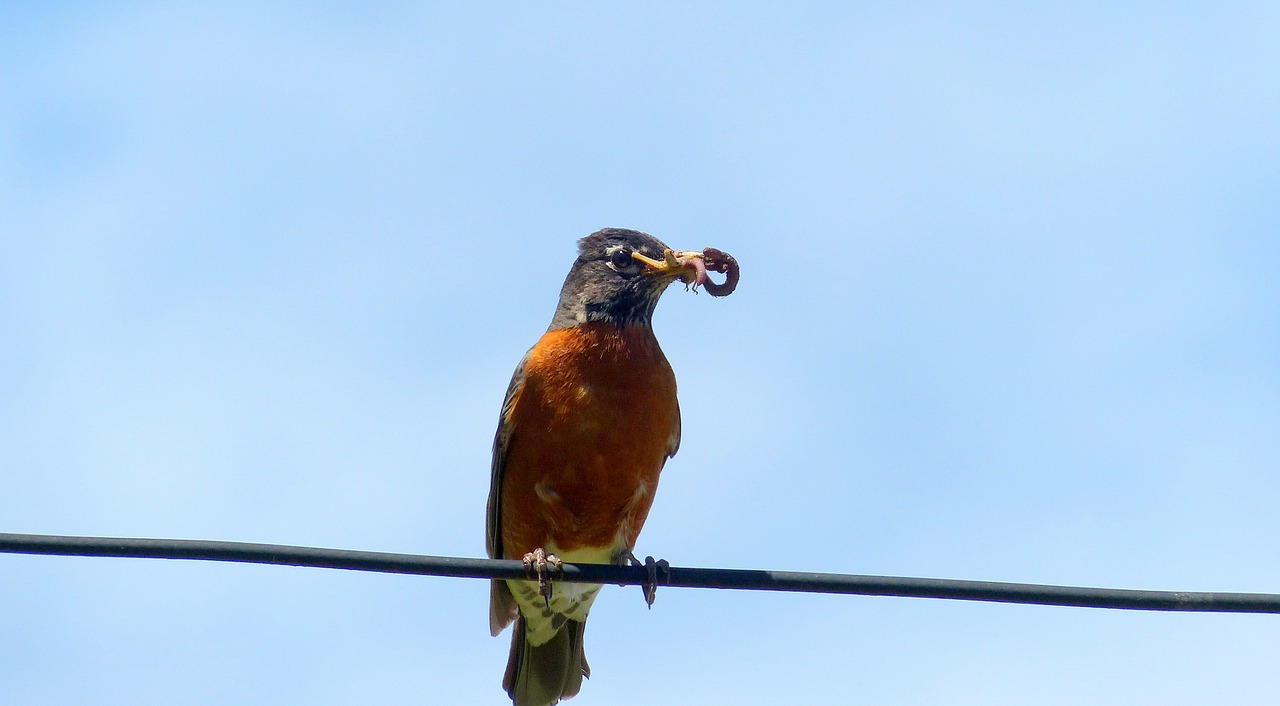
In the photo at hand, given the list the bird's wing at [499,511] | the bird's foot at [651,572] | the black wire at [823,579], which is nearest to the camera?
the black wire at [823,579]

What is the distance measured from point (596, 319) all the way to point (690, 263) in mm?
811

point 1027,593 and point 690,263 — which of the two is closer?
point 1027,593

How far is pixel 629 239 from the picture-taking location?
9.68 meters

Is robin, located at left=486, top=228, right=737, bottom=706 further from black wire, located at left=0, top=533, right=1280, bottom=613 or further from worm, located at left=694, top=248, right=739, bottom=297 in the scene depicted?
black wire, located at left=0, top=533, right=1280, bottom=613

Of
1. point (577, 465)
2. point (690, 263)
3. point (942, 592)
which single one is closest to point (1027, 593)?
point (942, 592)

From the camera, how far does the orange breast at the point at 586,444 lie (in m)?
8.21

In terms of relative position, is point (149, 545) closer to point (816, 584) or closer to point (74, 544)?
point (74, 544)

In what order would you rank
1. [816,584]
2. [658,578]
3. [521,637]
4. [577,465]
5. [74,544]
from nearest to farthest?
1. [74,544]
2. [816,584]
3. [658,578]
4. [577,465]
5. [521,637]

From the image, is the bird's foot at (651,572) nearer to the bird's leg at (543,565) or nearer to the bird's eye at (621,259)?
the bird's leg at (543,565)

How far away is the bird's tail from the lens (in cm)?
941

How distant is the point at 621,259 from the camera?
9531 mm

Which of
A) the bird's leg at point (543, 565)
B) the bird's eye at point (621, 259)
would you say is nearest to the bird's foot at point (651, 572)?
the bird's leg at point (543, 565)

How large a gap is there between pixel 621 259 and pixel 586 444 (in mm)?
1899

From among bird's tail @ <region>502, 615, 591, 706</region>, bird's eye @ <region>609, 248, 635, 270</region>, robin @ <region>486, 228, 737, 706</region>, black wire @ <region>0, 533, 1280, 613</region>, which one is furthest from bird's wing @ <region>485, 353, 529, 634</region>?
black wire @ <region>0, 533, 1280, 613</region>
